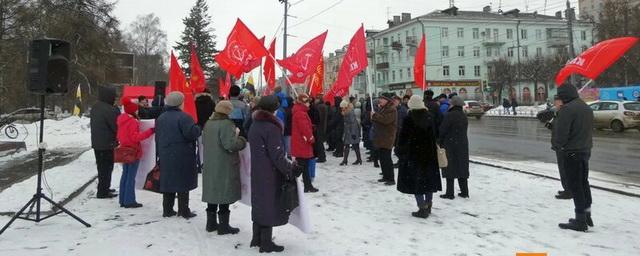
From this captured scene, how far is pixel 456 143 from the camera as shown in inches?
311

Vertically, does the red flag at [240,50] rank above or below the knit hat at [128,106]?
above

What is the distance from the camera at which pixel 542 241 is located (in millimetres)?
5684

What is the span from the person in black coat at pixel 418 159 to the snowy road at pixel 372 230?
386 millimetres

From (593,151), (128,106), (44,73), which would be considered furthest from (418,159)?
(593,151)

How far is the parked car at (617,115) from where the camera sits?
22234 millimetres

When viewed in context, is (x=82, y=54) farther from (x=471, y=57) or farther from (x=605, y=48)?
(x=471, y=57)

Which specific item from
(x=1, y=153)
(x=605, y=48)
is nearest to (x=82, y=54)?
(x=1, y=153)

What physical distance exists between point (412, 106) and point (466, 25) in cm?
6575

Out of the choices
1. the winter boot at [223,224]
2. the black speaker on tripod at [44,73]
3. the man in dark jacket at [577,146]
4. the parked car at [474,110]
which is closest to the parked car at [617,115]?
the parked car at [474,110]

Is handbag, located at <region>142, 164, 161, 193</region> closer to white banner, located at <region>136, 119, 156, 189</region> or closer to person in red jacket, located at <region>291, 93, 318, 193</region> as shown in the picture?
white banner, located at <region>136, 119, 156, 189</region>

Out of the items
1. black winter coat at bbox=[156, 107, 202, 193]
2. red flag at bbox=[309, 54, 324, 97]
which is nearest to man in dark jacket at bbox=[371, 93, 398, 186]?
black winter coat at bbox=[156, 107, 202, 193]

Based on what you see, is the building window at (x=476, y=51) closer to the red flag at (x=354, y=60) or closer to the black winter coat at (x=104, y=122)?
the red flag at (x=354, y=60)

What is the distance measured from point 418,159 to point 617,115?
20.6 meters

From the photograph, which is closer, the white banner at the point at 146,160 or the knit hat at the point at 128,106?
the knit hat at the point at 128,106
